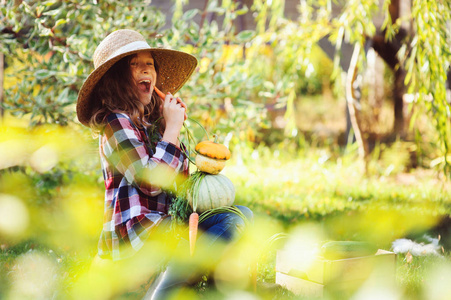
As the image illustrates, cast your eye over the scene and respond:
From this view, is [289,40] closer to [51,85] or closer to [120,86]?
[51,85]

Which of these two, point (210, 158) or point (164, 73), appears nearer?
point (210, 158)

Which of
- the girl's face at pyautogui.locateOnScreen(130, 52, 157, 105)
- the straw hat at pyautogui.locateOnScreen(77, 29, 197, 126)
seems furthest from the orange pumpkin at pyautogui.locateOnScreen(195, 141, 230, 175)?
the straw hat at pyautogui.locateOnScreen(77, 29, 197, 126)

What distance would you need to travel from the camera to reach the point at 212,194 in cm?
197

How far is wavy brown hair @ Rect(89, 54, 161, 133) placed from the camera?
2043 mm

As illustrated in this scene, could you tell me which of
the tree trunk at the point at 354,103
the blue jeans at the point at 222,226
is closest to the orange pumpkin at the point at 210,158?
the blue jeans at the point at 222,226

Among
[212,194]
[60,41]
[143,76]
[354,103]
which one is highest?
[143,76]

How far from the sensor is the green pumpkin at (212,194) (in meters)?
1.97

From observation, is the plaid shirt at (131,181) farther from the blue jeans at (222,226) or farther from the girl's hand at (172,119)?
the blue jeans at (222,226)

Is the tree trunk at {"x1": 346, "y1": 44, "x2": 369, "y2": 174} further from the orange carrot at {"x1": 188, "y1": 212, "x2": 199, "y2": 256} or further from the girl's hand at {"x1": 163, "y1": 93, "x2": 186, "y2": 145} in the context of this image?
the orange carrot at {"x1": 188, "y1": 212, "x2": 199, "y2": 256}

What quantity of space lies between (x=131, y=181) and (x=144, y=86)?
46cm

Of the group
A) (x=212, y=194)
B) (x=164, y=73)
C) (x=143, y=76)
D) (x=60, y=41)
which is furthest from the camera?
(x=60, y=41)

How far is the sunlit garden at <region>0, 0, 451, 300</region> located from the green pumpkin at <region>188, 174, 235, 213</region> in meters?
0.04

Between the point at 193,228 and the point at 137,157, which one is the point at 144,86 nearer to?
the point at 137,157

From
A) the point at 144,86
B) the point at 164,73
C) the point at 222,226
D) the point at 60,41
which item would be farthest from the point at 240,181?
the point at 222,226
